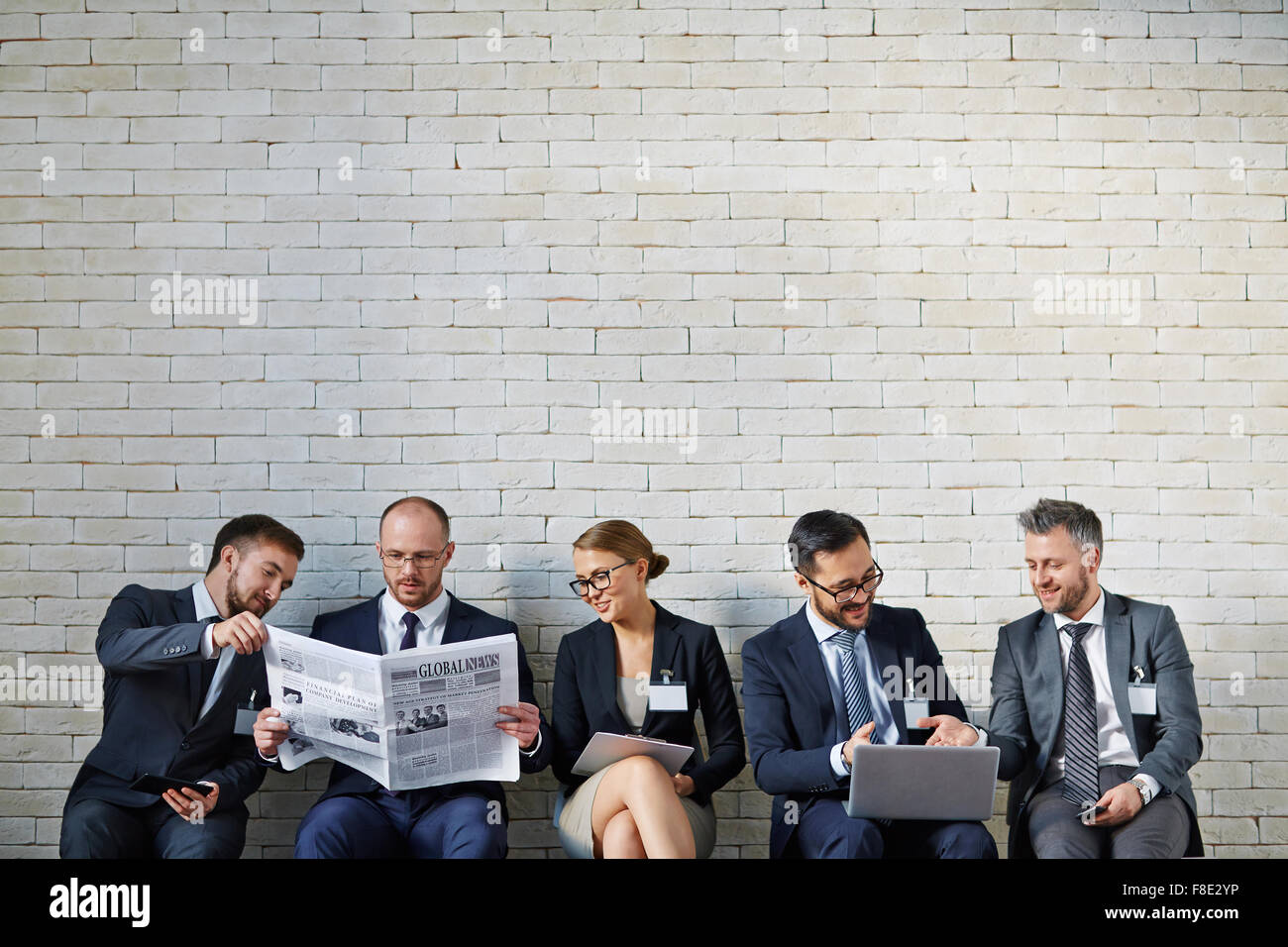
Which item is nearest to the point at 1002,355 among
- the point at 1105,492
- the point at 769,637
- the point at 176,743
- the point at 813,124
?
the point at 1105,492

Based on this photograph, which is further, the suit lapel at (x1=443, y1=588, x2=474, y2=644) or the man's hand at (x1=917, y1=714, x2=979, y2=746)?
the suit lapel at (x1=443, y1=588, x2=474, y2=644)

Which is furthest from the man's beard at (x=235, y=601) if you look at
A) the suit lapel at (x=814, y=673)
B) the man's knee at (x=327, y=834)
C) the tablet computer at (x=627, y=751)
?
the suit lapel at (x=814, y=673)

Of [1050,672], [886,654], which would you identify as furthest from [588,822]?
[1050,672]

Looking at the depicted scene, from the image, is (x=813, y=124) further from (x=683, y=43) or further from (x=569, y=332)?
(x=569, y=332)

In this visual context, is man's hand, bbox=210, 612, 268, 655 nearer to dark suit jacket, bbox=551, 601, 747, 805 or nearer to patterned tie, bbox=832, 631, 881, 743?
dark suit jacket, bbox=551, 601, 747, 805

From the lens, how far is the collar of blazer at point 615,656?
3.32 m

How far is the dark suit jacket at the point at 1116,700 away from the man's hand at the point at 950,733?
0.25 m

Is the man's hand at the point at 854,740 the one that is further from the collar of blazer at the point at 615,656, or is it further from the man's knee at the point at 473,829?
the man's knee at the point at 473,829

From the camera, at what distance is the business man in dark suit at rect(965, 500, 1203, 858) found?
3.08m

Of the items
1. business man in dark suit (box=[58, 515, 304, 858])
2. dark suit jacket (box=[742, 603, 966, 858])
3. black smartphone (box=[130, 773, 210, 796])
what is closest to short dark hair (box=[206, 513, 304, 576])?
business man in dark suit (box=[58, 515, 304, 858])

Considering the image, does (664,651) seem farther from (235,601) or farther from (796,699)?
(235,601)

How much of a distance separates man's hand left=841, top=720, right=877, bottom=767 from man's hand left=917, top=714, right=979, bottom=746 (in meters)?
0.21

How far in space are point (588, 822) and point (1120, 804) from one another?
1500 mm

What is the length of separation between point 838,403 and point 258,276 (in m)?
2.10
